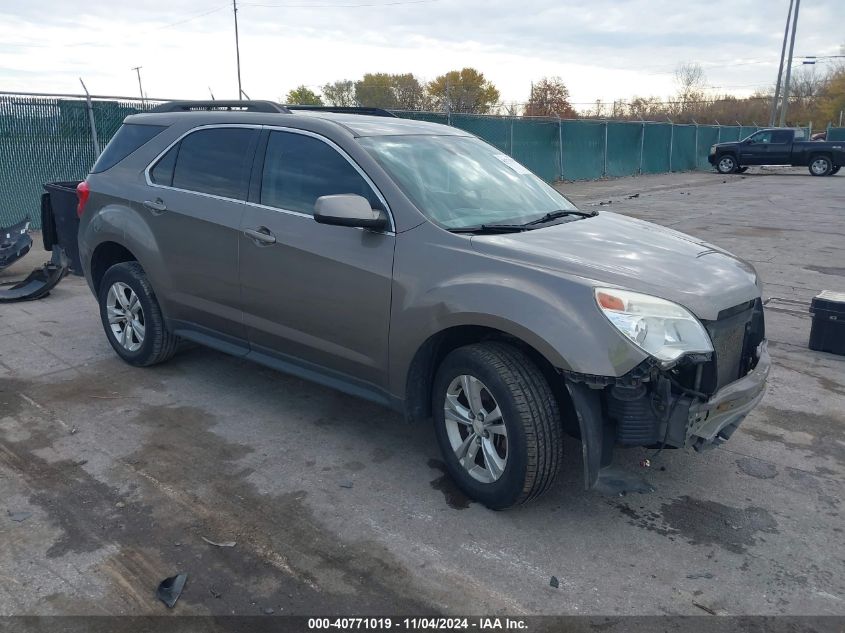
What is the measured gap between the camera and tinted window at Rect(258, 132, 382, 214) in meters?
4.07

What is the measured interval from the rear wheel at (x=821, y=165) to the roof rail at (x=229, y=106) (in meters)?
28.8

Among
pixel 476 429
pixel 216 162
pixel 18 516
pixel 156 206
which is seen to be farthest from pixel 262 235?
pixel 18 516

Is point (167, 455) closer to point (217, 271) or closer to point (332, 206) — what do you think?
point (217, 271)

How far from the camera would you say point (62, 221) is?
6277mm

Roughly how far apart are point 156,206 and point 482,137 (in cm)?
1306

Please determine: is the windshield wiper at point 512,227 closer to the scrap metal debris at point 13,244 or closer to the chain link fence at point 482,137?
the scrap metal debris at point 13,244

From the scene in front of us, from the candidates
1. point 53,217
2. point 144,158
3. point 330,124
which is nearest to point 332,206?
point 330,124

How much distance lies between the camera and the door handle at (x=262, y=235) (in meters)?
4.29

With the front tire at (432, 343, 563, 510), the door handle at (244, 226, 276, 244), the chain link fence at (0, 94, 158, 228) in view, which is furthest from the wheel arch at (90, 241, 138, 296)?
the chain link fence at (0, 94, 158, 228)

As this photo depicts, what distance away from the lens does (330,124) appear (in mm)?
4238

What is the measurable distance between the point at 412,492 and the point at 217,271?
1.95 m

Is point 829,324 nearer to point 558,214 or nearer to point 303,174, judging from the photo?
point 558,214

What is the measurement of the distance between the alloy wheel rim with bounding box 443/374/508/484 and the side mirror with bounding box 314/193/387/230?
3.11 ft

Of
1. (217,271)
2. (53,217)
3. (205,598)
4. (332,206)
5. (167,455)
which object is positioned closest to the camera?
(205,598)
